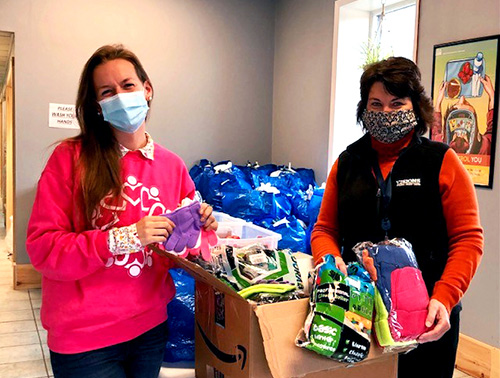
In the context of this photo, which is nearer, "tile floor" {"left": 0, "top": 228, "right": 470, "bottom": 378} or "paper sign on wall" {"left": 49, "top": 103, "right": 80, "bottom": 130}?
"tile floor" {"left": 0, "top": 228, "right": 470, "bottom": 378}

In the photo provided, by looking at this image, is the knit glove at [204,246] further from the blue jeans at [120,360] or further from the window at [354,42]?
the window at [354,42]

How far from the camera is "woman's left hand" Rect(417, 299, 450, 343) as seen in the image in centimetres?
109

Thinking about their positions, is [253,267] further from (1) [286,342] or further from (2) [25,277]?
(2) [25,277]

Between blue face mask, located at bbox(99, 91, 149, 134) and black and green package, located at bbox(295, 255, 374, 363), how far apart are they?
0.63m

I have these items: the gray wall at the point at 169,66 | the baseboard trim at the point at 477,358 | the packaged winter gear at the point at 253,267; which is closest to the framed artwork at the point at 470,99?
the baseboard trim at the point at 477,358

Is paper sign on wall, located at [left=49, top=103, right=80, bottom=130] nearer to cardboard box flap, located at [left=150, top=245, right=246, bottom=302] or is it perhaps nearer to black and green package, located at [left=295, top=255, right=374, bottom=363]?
cardboard box flap, located at [left=150, top=245, right=246, bottom=302]

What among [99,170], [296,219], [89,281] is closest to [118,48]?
[99,170]

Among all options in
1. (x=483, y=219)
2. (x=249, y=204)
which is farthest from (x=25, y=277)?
(x=483, y=219)

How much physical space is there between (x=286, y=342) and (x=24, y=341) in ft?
8.94

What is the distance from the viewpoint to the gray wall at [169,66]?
3.98 meters

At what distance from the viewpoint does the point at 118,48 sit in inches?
51.0

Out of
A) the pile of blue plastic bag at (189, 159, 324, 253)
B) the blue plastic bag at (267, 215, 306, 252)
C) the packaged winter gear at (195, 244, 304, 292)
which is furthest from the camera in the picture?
the pile of blue plastic bag at (189, 159, 324, 253)

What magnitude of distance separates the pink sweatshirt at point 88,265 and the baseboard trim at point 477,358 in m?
2.21

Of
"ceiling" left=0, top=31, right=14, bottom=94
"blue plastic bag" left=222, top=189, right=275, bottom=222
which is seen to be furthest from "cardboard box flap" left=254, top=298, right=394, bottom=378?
"ceiling" left=0, top=31, right=14, bottom=94
